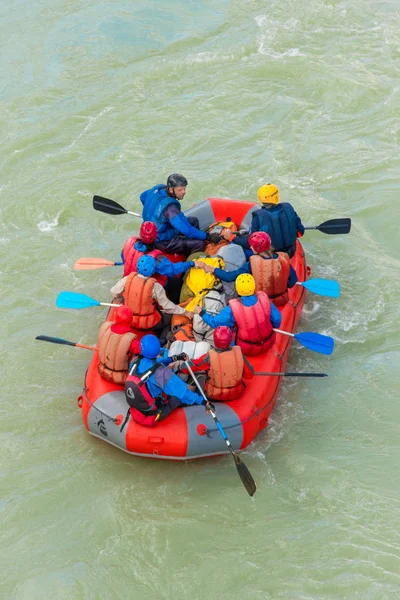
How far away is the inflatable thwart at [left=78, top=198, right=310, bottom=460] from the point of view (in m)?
5.64

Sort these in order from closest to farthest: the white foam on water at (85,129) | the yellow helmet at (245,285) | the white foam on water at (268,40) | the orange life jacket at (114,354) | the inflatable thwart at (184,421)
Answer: the inflatable thwart at (184,421), the orange life jacket at (114,354), the yellow helmet at (245,285), the white foam on water at (85,129), the white foam on water at (268,40)

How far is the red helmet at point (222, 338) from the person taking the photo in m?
5.66

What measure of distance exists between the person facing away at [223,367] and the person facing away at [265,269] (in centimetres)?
84

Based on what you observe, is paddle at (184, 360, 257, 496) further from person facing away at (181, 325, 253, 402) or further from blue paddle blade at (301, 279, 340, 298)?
blue paddle blade at (301, 279, 340, 298)

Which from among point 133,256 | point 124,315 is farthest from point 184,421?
point 133,256

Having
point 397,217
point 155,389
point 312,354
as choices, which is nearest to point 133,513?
point 155,389

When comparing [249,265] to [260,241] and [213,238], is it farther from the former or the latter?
[213,238]

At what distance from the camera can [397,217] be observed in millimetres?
8891

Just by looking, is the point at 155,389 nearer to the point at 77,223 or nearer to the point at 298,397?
the point at 298,397

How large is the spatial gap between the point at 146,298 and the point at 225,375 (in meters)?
0.91

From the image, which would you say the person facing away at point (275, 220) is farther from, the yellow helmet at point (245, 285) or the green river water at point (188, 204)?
the yellow helmet at point (245, 285)

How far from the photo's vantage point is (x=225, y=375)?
571cm

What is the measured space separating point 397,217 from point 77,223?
11.5 feet

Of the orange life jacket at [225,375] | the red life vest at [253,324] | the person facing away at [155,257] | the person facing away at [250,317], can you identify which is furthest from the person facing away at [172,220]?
the orange life jacket at [225,375]
